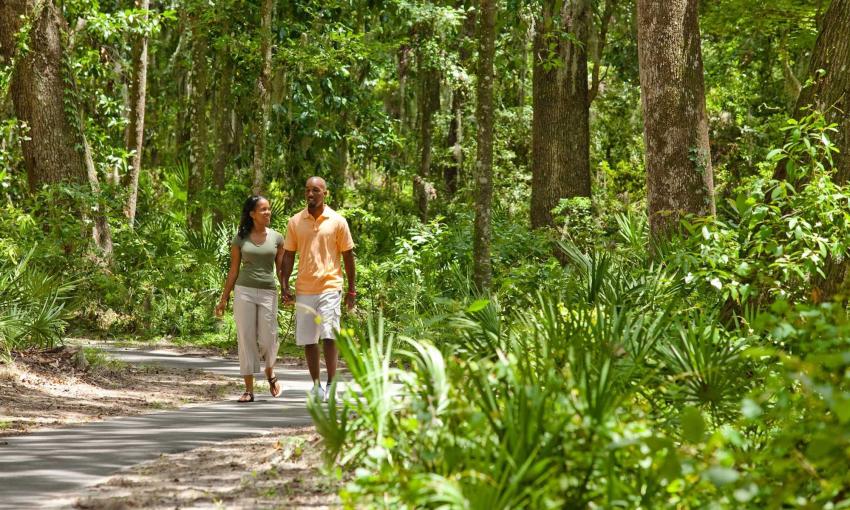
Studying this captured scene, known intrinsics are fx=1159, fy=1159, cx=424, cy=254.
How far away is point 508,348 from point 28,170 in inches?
565

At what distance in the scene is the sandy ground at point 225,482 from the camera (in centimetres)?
674

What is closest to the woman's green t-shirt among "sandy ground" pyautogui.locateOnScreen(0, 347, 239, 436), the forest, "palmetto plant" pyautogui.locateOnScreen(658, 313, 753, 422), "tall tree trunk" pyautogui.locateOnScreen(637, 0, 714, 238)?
the forest

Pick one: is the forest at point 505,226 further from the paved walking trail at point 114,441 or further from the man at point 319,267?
the paved walking trail at point 114,441

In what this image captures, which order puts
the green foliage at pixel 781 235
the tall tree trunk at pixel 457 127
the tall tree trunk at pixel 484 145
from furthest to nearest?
the tall tree trunk at pixel 457 127
the tall tree trunk at pixel 484 145
the green foliage at pixel 781 235

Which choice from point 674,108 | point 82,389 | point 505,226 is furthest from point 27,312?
point 505,226

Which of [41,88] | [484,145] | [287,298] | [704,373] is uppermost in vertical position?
[41,88]

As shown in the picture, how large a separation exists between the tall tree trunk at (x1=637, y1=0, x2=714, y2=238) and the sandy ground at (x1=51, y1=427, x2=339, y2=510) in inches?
269

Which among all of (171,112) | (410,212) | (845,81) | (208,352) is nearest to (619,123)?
(410,212)

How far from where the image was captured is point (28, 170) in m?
20.6

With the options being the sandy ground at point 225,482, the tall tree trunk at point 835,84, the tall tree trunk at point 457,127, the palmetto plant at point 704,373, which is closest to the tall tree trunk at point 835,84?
the tall tree trunk at point 835,84

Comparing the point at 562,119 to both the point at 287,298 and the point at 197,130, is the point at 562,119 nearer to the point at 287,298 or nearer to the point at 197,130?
the point at 287,298

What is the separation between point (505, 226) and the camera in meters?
20.0

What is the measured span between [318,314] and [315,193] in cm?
118

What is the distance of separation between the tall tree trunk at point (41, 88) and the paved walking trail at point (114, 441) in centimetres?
913
